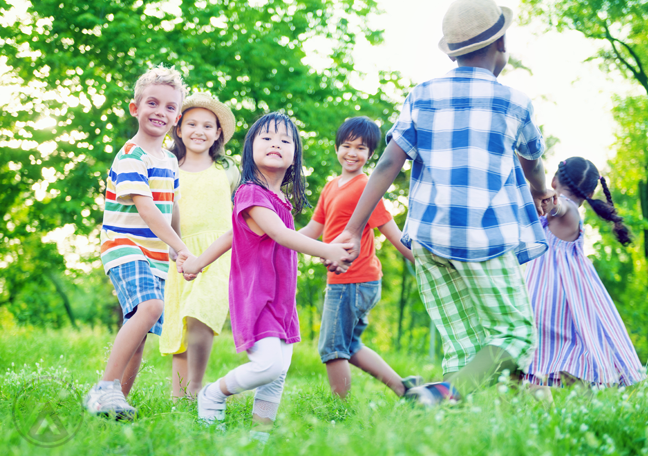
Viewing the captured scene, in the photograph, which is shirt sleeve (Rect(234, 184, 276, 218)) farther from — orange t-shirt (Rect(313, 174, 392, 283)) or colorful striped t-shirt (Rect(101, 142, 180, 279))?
orange t-shirt (Rect(313, 174, 392, 283))

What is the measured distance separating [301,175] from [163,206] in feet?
2.97

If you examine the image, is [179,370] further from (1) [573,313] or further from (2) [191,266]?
(1) [573,313]

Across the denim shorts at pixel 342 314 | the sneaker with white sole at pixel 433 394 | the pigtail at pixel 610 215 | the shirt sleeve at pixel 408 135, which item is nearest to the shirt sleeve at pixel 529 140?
the shirt sleeve at pixel 408 135

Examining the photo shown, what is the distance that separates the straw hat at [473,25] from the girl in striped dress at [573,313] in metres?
1.09

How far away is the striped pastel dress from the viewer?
324cm

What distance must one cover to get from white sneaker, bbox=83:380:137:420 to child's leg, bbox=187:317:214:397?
87 centimetres

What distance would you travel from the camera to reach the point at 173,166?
359cm

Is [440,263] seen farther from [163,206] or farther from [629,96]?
[629,96]

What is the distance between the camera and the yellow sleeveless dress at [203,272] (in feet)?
12.3

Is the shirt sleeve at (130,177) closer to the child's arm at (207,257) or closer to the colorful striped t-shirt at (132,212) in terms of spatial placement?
the colorful striped t-shirt at (132,212)

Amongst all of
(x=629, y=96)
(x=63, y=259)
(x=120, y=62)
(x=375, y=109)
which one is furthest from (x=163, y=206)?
(x=629, y=96)

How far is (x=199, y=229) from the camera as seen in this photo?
4.07 m

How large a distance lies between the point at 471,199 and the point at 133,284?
6.25ft

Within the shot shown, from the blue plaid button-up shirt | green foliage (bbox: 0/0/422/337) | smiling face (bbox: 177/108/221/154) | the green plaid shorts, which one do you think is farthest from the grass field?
green foliage (bbox: 0/0/422/337)
